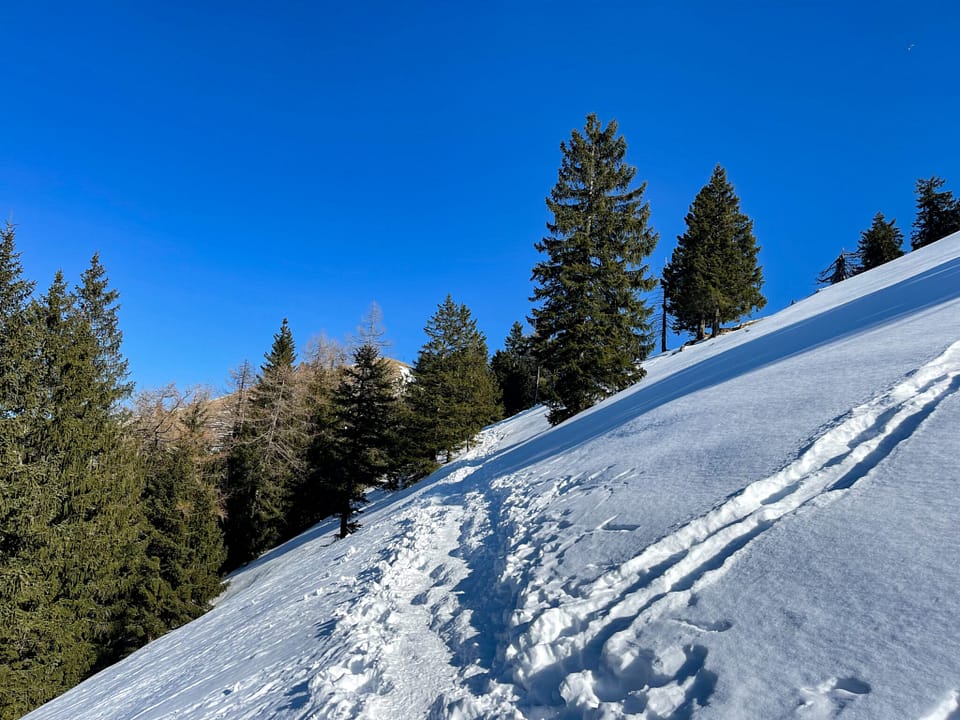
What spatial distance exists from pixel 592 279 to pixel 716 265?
18.1 metres

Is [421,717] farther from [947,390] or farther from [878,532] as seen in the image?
[947,390]

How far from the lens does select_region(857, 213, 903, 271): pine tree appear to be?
118 feet

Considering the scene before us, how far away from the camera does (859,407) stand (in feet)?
15.9

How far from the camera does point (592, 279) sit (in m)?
16.0

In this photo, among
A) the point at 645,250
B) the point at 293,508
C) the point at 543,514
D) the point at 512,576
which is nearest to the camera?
the point at 512,576

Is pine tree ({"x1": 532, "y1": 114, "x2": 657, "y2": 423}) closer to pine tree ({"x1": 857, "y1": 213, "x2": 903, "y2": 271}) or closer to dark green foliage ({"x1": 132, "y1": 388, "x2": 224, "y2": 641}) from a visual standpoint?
dark green foliage ({"x1": 132, "y1": 388, "x2": 224, "y2": 641})

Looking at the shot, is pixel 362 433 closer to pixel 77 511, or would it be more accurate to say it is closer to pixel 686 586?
pixel 77 511

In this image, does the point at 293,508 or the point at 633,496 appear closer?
the point at 633,496

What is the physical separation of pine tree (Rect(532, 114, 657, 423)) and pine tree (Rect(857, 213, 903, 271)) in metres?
32.3

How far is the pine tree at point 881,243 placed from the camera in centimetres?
3591

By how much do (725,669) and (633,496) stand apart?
9.14ft

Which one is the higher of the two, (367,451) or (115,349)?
(115,349)

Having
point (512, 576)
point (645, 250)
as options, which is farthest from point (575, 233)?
point (512, 576)

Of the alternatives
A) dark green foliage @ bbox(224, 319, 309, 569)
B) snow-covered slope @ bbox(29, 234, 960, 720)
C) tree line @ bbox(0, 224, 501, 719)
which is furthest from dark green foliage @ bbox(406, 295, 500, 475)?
snow-covered slope @ bbox(29, 234, 960, 720)
